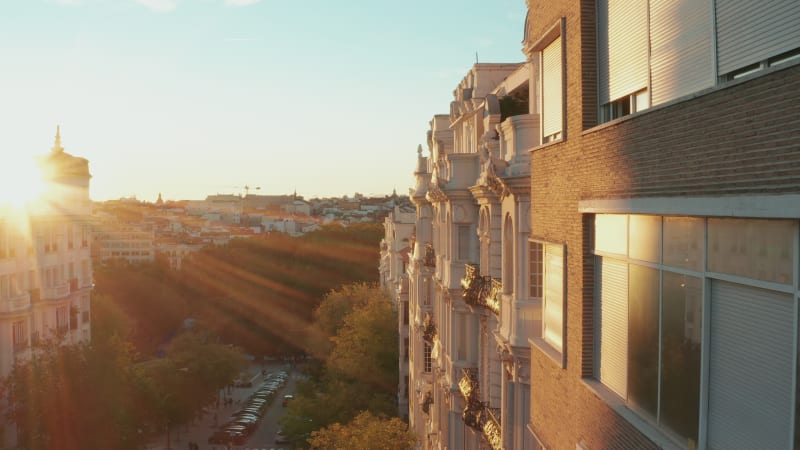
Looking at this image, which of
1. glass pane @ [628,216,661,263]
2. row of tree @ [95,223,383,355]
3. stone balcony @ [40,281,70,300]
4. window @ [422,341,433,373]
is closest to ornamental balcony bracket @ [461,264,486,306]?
glass pane @ [628,216,661,263]

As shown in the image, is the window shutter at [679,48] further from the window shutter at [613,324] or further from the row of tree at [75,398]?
the row of tree at [75,398]

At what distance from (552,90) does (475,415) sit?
992cm

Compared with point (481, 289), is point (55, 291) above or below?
below

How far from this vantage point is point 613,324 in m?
7.72

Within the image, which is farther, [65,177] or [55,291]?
[65,177]

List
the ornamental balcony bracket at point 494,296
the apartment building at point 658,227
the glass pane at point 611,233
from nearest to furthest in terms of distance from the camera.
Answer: the apartment building at point 658,227
the glass pane at point 611,233
the ornamental balcony bracket at point 494,296

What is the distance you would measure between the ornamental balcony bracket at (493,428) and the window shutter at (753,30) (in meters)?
10.8

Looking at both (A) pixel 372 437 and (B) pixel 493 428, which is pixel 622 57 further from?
(A) pixel 372 437

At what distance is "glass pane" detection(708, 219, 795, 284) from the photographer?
15.3ft

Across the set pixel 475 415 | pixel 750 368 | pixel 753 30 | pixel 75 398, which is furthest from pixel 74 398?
pixel 753 30

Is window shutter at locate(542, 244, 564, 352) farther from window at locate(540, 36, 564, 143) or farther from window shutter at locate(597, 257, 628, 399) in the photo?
window at locate(540, 36, 564, 143)

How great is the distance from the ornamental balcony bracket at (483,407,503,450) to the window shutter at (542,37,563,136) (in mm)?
7265

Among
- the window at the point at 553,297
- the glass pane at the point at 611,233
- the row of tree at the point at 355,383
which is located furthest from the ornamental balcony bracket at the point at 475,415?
the row of tree at the point at 355,383

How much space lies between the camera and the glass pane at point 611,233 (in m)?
7.32
